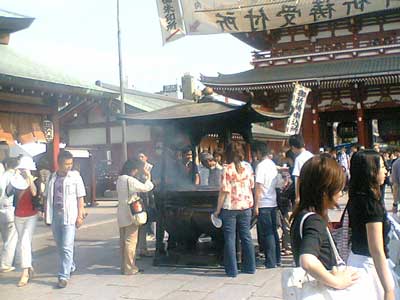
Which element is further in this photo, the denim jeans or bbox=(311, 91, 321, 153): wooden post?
bbox=(311, 91, 321, 153): wooden post

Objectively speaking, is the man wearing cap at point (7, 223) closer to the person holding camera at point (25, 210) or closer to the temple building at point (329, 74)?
the person holding camera at point (25, 210)

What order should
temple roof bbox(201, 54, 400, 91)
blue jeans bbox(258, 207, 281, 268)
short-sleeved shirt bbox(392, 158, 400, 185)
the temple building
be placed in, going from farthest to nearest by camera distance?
the temple building
temple roof bbox(201, 54, 400, 91)
short-sleeved shirt bbox(392, 158, 400, 185)
blue jeans bbox(258, 207, 281, 268)

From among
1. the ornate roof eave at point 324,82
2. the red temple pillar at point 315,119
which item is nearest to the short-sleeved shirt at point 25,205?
the ornate roof eave at point 324,82

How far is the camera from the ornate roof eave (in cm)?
2122

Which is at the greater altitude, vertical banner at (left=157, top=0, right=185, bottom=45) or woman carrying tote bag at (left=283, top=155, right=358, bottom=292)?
vertical banner at (left=157, top=0, right=185, bottom=45)

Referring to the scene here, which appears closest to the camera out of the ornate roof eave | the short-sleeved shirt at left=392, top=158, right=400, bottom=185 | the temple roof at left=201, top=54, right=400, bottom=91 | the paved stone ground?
the paved stone ground

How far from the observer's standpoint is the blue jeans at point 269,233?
697cm

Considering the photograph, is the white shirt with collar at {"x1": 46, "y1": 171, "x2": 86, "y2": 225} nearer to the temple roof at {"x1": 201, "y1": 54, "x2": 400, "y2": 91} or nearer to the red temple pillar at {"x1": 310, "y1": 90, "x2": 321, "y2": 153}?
the temple roof at {"x1": 201, "y1": 54, "x2": 400, "y2": 91}

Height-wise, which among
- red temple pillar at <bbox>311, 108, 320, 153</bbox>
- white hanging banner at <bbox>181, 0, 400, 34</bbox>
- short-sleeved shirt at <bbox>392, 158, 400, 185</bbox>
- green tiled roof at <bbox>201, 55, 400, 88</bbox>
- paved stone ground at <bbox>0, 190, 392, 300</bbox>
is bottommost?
paved stone ground at <bbox>0, 190, 392, 300</bbox>

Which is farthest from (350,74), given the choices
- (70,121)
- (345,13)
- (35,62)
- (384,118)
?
(35,62)

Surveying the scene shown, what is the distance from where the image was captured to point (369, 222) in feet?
10.2

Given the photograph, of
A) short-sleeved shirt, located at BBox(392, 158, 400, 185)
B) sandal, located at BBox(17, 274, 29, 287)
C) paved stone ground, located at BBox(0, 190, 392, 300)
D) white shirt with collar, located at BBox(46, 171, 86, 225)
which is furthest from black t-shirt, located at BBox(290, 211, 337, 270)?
short-sleeved shirt, located at BBox(392, 158, 400, 185)

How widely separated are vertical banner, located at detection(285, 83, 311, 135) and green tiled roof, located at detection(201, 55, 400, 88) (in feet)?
2.37

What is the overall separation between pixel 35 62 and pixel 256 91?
14224 millimetres
